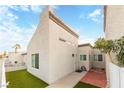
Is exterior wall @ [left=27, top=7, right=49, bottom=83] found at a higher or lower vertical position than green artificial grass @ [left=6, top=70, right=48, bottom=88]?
higher

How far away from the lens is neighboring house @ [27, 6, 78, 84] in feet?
17.5

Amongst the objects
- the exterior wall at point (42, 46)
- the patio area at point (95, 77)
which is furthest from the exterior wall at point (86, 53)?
the exterior wall at point (42, 46)

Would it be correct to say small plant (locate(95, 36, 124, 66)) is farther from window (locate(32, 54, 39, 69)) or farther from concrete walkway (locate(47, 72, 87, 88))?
window (locate(32, 54, 39, 69))

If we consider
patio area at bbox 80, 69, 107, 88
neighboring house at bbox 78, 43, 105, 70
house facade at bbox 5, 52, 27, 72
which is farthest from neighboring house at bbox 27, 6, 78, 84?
patio area at bbox 80, 69, 107, 88

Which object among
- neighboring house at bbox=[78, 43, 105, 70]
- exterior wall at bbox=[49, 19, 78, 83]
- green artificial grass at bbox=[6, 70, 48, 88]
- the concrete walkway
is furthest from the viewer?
exterior wall at bbox=[49, 19, 78, 83]

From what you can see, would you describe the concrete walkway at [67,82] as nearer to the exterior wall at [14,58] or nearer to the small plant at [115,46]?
the exterior wall at [14,58]

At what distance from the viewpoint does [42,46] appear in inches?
230

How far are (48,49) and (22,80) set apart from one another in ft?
5.14

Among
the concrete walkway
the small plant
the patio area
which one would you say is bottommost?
the concrete walkway

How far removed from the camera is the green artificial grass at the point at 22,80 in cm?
441

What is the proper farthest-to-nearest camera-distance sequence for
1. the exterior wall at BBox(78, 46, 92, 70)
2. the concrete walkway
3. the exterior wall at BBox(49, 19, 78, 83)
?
the exterior wall at BBox(49, 19, 78, 83)
the exterior wall at BBox(78, 46, 92, 70)
the concrete walkway

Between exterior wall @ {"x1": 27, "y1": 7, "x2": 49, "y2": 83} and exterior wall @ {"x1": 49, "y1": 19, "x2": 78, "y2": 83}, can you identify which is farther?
exterior wall @ {"x1": 49, "y1": 19, "x2": 78, "y2": 83}
